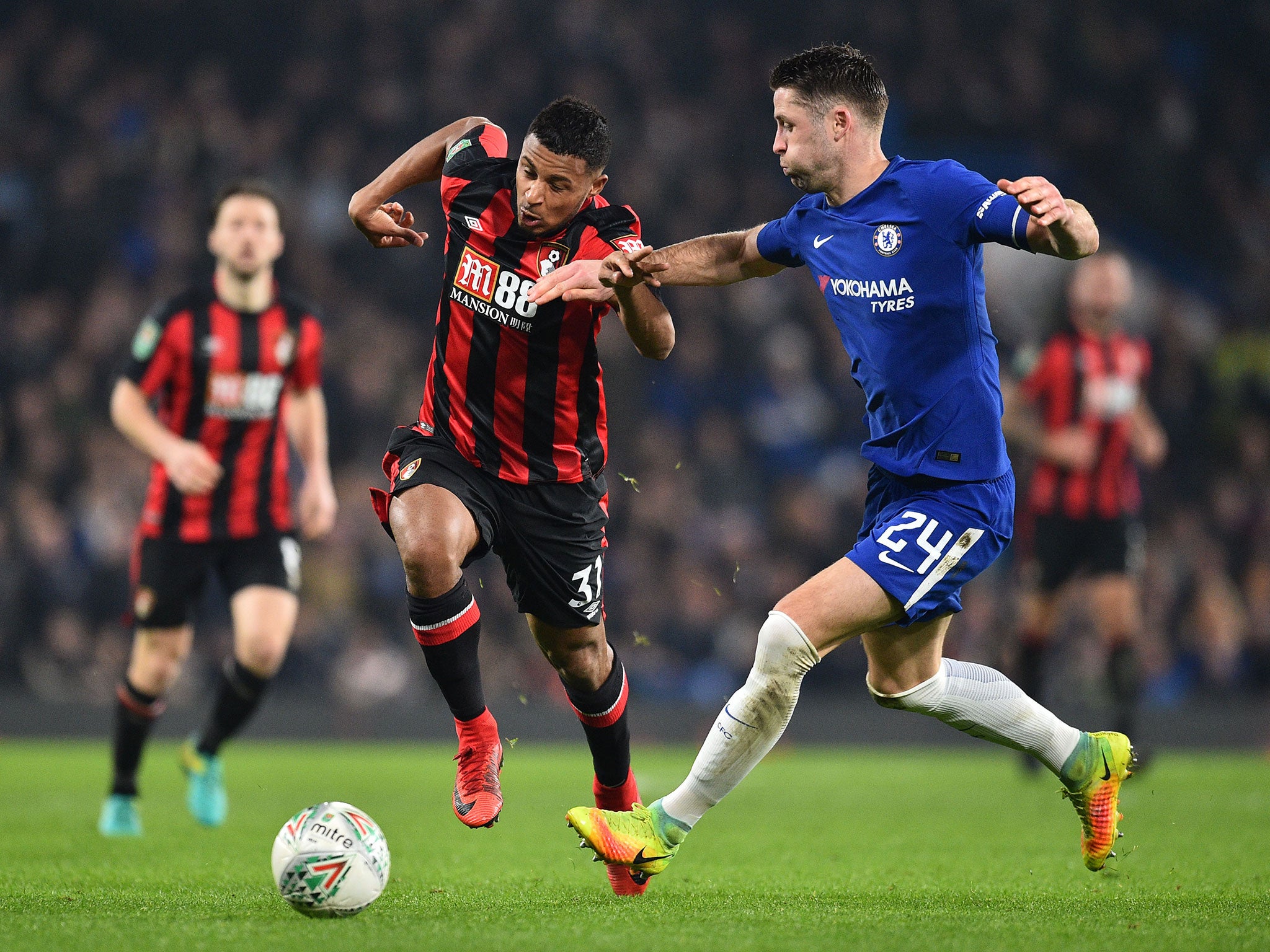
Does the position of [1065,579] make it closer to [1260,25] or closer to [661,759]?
[661,759]

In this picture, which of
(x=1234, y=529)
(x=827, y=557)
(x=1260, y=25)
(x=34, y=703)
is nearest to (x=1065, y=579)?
(x=827, y=557)

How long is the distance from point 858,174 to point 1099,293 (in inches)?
187

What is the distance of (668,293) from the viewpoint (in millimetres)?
13641

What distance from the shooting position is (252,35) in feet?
51.6

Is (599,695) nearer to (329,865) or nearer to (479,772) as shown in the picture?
(479,772)

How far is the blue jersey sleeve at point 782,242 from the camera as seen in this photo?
4582mm

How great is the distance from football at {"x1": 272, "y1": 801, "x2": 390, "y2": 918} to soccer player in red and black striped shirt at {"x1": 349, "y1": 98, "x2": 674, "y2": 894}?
45 centimetres

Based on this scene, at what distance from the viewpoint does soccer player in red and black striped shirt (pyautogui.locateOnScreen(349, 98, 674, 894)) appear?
4.46 m

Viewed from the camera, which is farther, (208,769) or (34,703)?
(34,703)

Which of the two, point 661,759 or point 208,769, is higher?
point 208,769

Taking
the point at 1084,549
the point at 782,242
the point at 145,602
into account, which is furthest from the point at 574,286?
the point at 1084,549

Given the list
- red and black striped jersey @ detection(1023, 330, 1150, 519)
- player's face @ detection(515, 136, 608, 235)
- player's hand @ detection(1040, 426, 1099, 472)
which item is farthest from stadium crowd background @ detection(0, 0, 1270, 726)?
player's face @ detection(515, 136, 608, 235)

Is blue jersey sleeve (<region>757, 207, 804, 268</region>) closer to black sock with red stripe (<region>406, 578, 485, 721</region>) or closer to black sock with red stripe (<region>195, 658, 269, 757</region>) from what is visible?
black sock with red stripe (<region>406, 578, 485, 721</region>)

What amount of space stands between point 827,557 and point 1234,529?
11.8 feet
